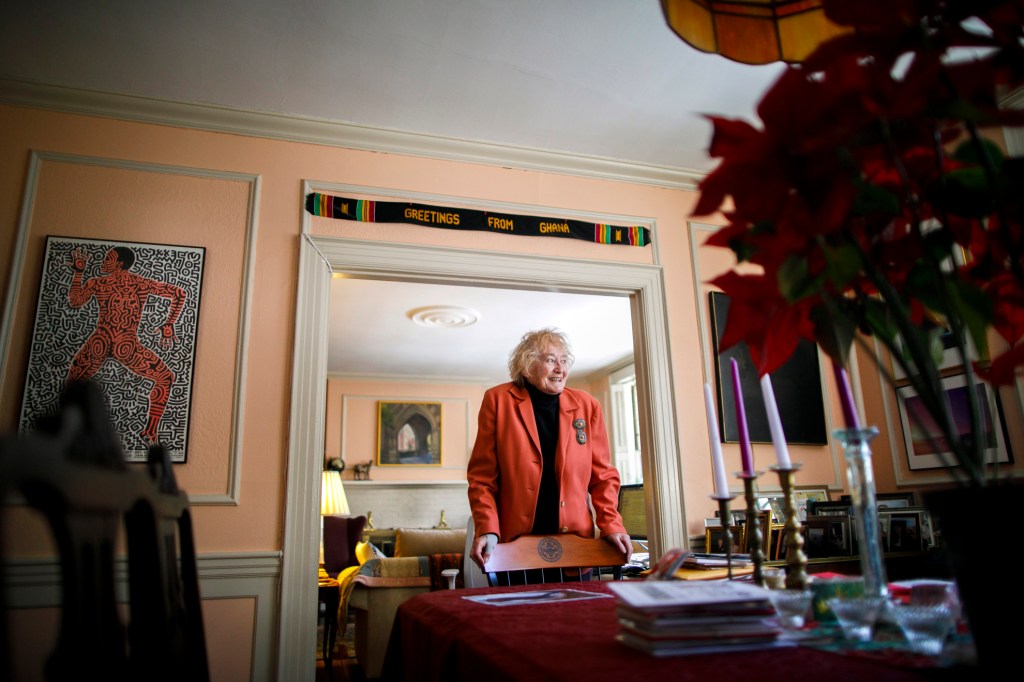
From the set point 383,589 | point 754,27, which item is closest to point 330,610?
point 383,589

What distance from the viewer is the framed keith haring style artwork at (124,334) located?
2658 mm

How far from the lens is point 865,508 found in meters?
0.81

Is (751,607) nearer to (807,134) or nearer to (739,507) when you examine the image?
(807,134)

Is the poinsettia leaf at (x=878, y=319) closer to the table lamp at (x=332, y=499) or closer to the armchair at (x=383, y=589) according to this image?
the armchair at (x=383, y=589)

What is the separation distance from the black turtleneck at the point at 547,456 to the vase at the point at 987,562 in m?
2.08

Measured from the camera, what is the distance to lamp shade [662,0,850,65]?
1.21m

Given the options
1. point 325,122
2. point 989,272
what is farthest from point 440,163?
point 989,272

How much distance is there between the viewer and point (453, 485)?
352 inches

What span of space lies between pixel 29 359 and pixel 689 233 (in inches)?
129

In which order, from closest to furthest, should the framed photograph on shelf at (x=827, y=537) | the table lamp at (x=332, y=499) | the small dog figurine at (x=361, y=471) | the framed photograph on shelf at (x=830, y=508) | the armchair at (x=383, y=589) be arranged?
the framed photograph on shelf at (x=827, y=537) → the framed photograph on shelf at (x=830, y=508) → the armchair at (x=383, y=589) → the table lamp at (x=332, y=499) → the small dog figurine at (x=361, y=471)

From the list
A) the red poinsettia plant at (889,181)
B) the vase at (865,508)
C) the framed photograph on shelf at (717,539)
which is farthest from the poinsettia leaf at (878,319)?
the framed photograph on shelf at (717,539)

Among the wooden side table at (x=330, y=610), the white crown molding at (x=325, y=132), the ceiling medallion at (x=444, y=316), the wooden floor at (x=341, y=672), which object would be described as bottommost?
the wooden floor at (x=341, y=672)

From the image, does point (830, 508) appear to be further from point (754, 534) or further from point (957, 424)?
point (754, 534)

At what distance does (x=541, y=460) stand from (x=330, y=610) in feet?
8.48
